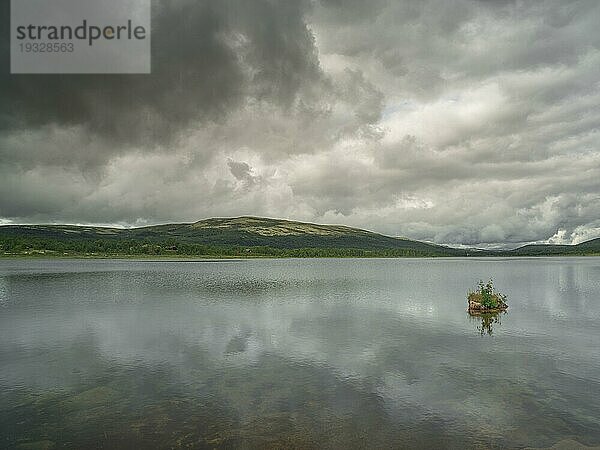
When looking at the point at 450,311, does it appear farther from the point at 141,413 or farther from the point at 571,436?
the point at 141,413

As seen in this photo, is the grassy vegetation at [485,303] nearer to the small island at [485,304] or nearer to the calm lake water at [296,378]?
the small island at [485,304]

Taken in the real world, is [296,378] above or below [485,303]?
above

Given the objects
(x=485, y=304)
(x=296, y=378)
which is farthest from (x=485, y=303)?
(x=296, y=378)

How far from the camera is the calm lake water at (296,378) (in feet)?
61.9

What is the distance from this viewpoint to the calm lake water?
61.9 feet

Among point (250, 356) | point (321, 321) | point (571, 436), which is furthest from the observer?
point (321, 321)

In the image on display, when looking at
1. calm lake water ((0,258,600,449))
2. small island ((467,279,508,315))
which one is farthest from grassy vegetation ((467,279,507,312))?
calm lake water ((0,258,600,449))

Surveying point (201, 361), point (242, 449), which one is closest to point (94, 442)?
point (242, 449)

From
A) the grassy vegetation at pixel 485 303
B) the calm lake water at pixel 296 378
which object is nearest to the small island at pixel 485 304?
the grassy vegetation at pixel 485 303

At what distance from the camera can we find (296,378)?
27062 millimetres

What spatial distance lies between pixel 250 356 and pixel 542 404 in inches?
784

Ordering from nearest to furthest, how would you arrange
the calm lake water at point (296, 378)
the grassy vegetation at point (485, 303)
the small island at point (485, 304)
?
the calm lake water at point (296, 378) → the small island at point (485, 304) → the grassy vegetation at point (485, 303)

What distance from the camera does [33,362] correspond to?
102ft

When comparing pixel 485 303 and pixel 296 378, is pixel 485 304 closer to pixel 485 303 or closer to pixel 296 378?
pixel 485 303
